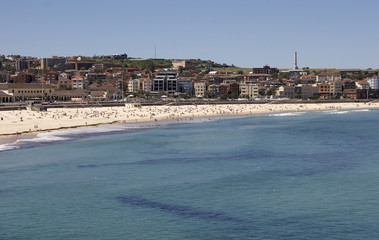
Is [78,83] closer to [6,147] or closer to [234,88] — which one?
[234,88]

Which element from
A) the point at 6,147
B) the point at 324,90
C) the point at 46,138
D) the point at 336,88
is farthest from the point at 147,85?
the point at 6,147

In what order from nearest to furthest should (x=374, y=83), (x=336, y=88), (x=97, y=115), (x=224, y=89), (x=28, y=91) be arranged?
Answer: 1. (x=97, y=115)
2. (x=28, y=91)
3. (x=336, y=88)
4. (x=224, y=89)
5. (x=374, y=83)

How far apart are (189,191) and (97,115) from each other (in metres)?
50.8

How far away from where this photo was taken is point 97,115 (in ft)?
240

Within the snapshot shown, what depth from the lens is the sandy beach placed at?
5550 cm

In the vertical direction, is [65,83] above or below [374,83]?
above

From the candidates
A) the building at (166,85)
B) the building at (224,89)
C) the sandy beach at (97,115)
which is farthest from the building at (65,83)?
the sandy beach at (97,115)

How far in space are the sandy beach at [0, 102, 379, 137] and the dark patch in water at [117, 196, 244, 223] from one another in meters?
27.8

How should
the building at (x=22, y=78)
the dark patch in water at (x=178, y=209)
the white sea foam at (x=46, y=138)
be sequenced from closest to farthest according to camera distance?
the dark patch in water at (x=178, y=209) → the white sea foam at (x=46, y=138) → the building at (x=22, y=78)

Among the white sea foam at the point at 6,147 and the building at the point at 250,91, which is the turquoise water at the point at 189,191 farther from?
the building at the point at 250,91

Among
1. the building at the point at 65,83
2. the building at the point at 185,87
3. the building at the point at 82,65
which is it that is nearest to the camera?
the building at the point at 65,83

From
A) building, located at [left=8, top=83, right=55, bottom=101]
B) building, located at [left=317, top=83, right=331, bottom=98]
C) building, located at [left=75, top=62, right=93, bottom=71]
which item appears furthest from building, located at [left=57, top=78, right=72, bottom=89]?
building, located at [left=317, top=83, right=331, bottom=98]

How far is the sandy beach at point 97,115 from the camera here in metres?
55.5

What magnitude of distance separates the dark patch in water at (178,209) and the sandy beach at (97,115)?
2784cm
